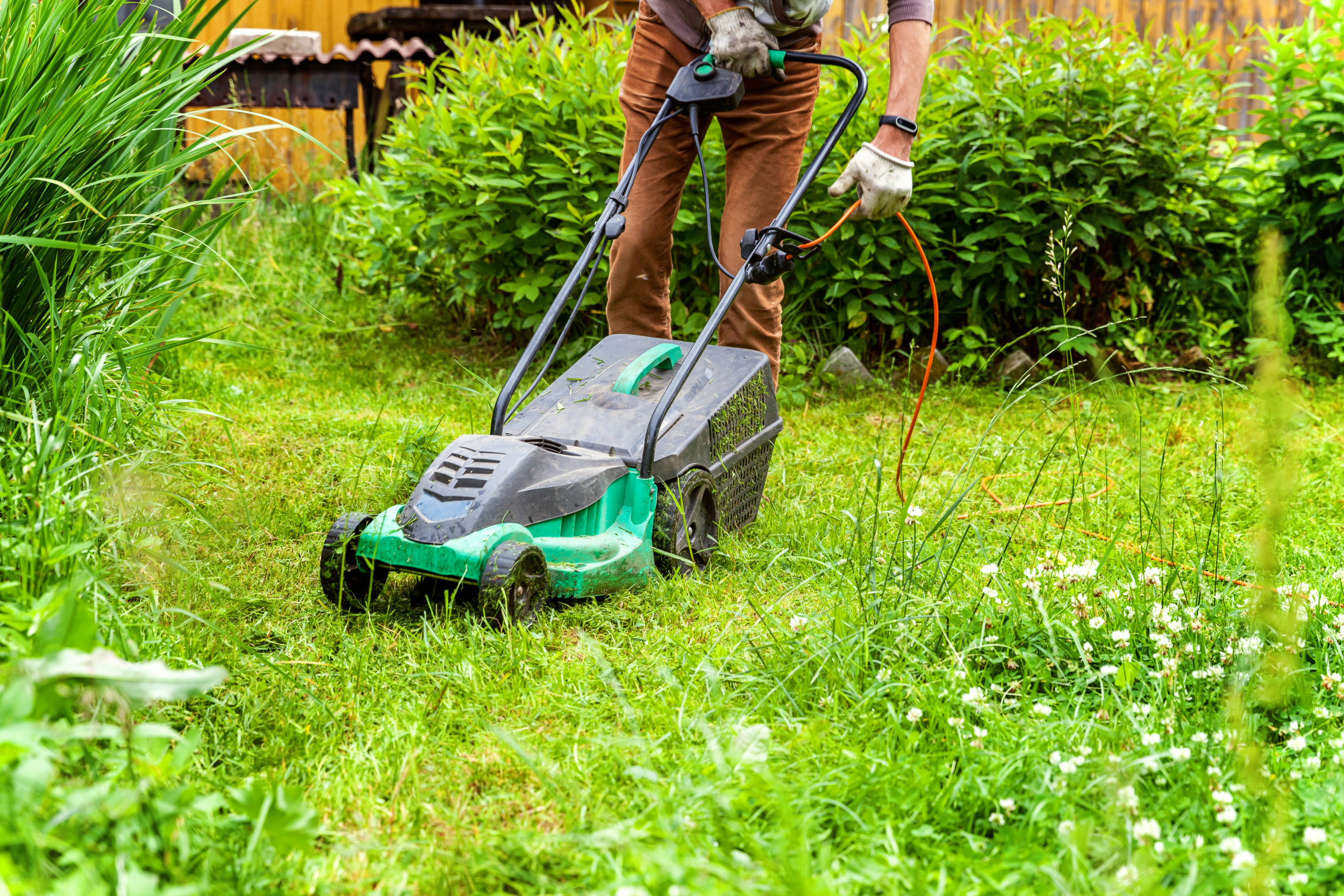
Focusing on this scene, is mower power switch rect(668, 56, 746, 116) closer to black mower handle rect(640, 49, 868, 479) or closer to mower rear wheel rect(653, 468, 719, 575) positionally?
black mower handle rect(640, 49, 868, 479)

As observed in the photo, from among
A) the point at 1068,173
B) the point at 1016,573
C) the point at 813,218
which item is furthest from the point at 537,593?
the point at 1068,173

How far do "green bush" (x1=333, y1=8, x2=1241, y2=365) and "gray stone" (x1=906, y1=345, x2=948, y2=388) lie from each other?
0.11m

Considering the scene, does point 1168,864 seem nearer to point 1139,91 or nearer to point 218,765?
point 218,765

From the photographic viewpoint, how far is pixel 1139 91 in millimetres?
4324

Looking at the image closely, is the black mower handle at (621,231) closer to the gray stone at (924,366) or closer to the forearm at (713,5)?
the forearm at (713,5)

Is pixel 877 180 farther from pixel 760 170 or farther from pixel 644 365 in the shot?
pixel 644 365

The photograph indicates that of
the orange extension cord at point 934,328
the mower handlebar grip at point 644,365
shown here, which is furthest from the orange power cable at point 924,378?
the mower handlebar grip at point 644,365

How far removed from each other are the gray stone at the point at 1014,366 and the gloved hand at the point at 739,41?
2229 mm

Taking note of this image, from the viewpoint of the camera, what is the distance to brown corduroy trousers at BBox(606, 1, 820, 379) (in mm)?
2975

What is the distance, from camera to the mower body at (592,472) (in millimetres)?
2068

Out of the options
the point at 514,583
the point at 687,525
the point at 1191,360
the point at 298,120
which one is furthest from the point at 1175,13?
the point at 514,583

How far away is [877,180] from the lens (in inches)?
101

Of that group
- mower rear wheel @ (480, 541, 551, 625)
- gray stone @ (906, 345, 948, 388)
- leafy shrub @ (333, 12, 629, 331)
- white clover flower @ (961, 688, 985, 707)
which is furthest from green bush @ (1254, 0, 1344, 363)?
mower rear wheel @ (480, 541, 551, 625)

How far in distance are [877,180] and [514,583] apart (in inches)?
49.9
